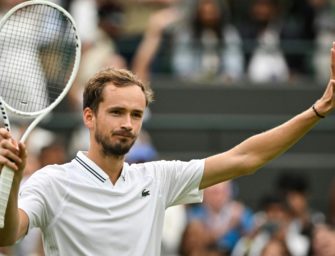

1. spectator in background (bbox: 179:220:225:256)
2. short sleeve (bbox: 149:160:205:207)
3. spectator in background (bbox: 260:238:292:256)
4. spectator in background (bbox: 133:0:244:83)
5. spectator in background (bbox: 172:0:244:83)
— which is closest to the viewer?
short sleeve (bbox: 149:160:205:207)

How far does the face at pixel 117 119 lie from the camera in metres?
6.07

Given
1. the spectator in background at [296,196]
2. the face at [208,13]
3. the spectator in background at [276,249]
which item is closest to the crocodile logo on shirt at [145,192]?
the spectator in background at [276,249]

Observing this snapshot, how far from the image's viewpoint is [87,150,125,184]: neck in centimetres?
620

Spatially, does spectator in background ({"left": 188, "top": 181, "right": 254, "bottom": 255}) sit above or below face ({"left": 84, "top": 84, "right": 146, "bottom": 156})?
below

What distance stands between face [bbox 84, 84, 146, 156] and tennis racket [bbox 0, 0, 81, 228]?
26 cm

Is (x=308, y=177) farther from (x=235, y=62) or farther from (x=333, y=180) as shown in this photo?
(x=235, y=62)

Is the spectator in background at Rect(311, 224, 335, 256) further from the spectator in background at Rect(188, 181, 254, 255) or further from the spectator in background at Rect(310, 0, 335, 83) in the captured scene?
the spectator in background at Rect(310, 0, 335, 83)

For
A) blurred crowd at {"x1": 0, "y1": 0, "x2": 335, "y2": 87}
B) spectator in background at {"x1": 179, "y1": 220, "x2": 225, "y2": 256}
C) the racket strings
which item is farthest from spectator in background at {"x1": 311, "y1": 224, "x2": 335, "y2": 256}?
the racket strings

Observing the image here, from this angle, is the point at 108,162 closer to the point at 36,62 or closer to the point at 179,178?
the point at 179,178

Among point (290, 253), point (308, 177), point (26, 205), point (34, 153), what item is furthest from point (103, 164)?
point (308, 177)

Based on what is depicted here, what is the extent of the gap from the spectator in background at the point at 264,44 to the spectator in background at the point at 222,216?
121 inches

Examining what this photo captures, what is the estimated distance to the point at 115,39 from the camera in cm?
1335

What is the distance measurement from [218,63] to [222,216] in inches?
133

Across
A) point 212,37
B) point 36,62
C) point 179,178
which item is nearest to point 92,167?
point 179,178
